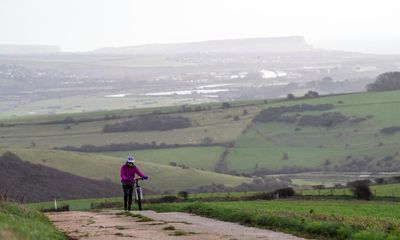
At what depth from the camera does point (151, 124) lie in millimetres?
139375

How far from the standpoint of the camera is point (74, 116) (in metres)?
149

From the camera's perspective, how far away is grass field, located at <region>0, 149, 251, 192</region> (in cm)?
10066

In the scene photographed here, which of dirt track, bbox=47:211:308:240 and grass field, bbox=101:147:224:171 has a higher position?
grass field, bbox=101:147:224:171

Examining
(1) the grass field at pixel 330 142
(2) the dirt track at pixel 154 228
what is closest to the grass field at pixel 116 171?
(1) the grass field at pixel 330 142

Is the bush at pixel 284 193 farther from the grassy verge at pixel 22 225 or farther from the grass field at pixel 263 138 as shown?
the grass field at pixel 263 138

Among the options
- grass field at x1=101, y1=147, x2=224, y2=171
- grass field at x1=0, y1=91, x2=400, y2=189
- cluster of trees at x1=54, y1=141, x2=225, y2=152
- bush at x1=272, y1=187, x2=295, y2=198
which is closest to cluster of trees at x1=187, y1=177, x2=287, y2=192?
grass field at x1=0, y1=91, x2=400, y2=189

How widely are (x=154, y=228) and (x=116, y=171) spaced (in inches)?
3187

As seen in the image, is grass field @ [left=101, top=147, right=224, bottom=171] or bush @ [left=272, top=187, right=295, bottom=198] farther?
grass field @ [left=101, top=147, right=224, bottom=171]

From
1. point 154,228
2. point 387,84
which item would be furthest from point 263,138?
point 154,228

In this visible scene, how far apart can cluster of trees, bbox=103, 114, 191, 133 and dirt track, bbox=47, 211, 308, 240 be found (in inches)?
4127

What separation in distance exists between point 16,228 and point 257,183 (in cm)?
7786

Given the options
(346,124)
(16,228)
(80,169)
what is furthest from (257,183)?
(16,228)

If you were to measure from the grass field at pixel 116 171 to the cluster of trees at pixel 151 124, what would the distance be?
26.0 m

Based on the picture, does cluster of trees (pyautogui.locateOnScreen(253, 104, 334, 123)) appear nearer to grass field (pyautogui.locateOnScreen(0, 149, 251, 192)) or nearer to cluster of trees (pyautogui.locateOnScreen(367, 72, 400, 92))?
cluster of trees (pyautogui.locateOnScreen(367, 72, 400, 92))
